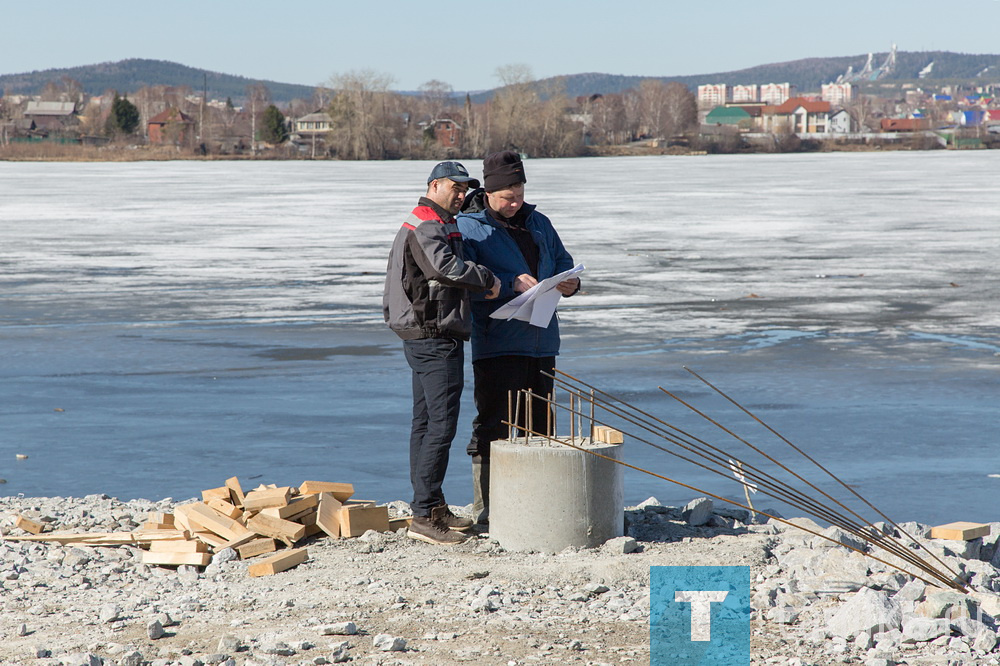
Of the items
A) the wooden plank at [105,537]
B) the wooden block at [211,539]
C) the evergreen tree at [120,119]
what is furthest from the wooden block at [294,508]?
the evergreen tree at [120,119]

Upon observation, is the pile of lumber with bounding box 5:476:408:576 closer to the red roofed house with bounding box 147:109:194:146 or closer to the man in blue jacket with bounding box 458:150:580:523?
the man in blue jacket with bounding box 458:150:580:523

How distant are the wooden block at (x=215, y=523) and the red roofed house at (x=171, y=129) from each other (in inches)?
5163

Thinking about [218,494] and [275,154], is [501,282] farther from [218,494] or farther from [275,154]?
[275,154]

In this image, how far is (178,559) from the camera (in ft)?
18.3

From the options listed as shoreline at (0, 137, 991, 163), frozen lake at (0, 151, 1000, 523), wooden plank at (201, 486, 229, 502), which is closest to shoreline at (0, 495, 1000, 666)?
wooden plank at (201, 486, 229, 502)

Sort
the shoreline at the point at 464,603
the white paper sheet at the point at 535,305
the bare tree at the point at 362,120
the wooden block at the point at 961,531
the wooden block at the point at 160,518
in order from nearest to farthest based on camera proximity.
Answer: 1. the shoreline at the point at 464,603
2. the white paper sheet at the point at 535,305
3. the wooden block at the point at 961,531
4. the wooden block at the point at 160,518
5. the bare tree at the point at 362,120

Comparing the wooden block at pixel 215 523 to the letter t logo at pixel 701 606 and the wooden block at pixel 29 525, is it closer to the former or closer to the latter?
the wooden block at pixel 29 525

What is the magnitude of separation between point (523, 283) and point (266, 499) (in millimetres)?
1720

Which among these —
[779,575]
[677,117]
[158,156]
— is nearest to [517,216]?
[779,575]

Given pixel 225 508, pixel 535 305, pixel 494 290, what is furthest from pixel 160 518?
pixel 535 305

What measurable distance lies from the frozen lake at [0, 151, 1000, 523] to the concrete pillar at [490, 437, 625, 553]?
153cm

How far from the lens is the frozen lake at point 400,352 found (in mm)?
7535

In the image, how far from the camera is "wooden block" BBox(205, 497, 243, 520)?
597 cm

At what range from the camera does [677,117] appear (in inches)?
6132
